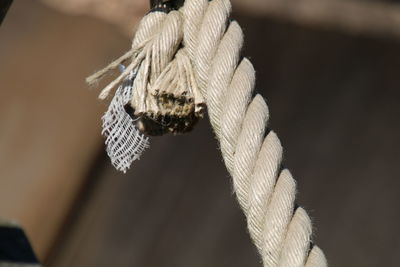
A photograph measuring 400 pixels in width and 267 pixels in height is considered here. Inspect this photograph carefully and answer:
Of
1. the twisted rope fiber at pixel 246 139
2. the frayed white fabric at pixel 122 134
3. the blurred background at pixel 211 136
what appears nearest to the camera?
the twisted rope fiber at pixel 246 139

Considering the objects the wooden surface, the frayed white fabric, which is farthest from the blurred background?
the frayed white fabric

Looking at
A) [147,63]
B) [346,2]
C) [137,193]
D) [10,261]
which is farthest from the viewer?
[137,193]

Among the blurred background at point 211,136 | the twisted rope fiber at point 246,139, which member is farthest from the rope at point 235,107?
the blurred background at point 211,136

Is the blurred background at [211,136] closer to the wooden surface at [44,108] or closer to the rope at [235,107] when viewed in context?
the wooden surface at [44,108]

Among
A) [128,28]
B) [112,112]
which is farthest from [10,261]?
[128,28]

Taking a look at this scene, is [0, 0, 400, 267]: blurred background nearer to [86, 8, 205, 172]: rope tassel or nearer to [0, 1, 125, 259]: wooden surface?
[0, 1, 125, 259]: wooden surface

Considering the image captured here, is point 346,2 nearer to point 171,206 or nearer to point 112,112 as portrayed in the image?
point 171,206
